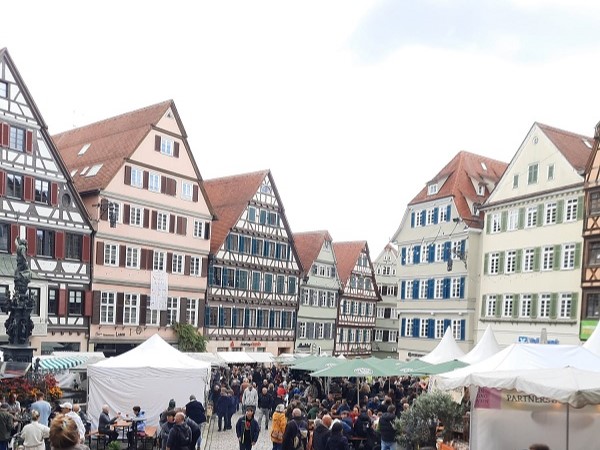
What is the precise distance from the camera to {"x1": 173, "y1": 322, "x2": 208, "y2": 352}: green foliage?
3678cm

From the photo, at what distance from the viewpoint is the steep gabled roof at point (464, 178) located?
40.1 m

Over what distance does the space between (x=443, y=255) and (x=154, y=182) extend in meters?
17.2

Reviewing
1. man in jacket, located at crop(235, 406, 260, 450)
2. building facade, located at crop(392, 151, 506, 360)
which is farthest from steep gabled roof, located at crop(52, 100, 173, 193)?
man in jacket, located at crop(235, 406, 260, 450)

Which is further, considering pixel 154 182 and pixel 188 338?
pixel 188 338

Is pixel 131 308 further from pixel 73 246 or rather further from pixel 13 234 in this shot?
pixel 13 234

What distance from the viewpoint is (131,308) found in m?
34.8

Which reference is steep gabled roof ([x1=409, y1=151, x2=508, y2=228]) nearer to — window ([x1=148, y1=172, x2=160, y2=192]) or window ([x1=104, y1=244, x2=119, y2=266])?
window ([x1=148, y1=172, x2=160, y2=192])

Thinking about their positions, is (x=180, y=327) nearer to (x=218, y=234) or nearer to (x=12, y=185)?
(x=218, y=234)

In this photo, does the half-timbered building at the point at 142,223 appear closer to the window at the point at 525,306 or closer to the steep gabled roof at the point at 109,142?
the steep gabled roof at the point at 109,142

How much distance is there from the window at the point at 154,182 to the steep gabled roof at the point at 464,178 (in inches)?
641

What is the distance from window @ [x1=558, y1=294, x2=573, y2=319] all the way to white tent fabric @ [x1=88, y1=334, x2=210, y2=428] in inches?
797

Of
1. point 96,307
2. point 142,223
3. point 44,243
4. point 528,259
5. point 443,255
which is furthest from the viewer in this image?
point 443,255

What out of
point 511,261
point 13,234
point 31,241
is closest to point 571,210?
point 511,261

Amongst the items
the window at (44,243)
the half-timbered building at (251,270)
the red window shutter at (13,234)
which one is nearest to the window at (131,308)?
the window at (44,243)
